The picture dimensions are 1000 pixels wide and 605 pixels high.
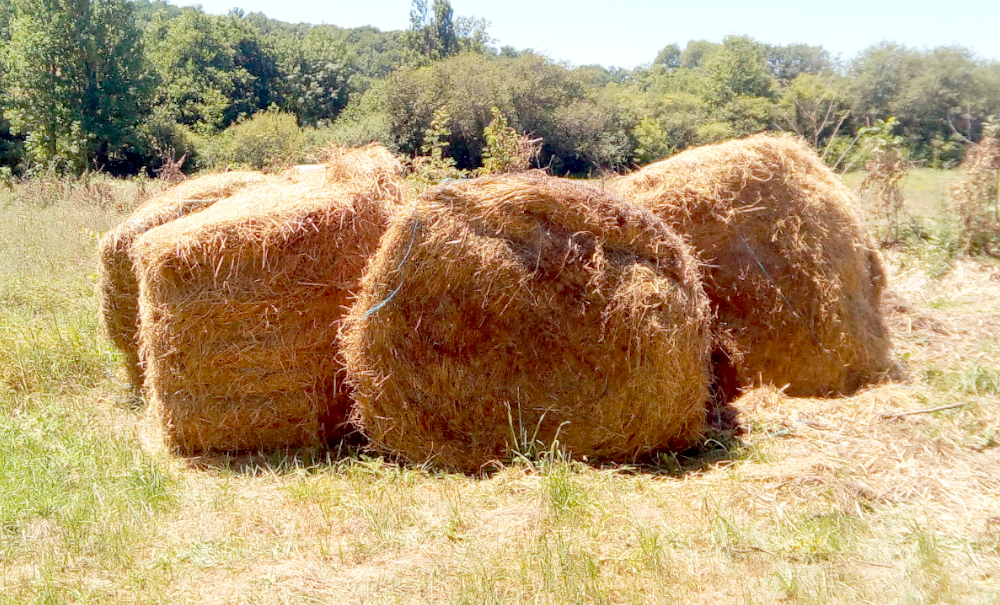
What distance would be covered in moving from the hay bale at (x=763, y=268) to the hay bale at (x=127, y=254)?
3245 mm

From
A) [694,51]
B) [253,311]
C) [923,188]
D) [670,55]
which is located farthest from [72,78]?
[670,55]

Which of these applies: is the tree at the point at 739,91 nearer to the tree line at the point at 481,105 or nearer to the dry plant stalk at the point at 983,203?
the tree line at the point at 481,105

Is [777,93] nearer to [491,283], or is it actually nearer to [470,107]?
[470,107]

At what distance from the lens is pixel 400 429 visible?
14.6ft

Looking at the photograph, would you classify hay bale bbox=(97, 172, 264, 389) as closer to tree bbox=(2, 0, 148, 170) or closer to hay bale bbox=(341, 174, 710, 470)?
hay bale bbox=(341, 174, 710, 470)

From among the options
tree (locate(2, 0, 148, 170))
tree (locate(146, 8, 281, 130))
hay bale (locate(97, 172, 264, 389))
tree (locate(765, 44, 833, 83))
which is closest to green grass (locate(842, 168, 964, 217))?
hay bale (locate(97, 172, 264, 389))

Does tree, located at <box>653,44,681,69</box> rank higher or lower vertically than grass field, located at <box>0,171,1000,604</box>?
higher

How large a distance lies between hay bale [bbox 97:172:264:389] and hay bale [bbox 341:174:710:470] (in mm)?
1940

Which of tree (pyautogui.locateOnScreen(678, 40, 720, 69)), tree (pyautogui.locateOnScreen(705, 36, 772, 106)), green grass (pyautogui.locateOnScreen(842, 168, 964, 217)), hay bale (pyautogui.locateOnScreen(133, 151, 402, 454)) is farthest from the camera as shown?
tree (pyautogui.locateOnScreen(678, 40, 720, 69))

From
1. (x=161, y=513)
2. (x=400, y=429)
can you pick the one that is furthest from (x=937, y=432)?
(x=161, y=513)

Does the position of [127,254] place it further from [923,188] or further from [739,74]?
[739,74]

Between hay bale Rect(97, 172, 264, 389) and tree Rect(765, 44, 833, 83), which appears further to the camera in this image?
tree Rect(765, 44, 833, 83)

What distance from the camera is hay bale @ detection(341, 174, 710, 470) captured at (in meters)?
4.35

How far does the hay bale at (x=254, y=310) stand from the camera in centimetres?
445
